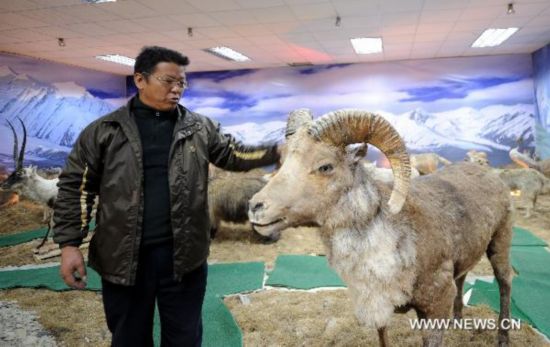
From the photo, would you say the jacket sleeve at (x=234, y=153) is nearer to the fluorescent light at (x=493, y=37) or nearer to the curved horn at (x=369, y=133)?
the curved horn at (x=369, y=133)

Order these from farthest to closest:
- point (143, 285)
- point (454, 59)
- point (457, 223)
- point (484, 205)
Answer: point (454, 59), point (484, 205), point (457, 223), point (143, 285)

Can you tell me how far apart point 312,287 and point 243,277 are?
97 centimetres

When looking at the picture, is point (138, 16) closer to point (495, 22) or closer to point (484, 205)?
point (484, 205)

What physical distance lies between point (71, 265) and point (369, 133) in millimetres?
1760

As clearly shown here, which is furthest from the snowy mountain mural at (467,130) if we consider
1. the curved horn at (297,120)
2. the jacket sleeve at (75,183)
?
the jacket sleeve at (75,183)

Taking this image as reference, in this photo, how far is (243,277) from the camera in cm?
496

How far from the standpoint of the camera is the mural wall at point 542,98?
33.2ft

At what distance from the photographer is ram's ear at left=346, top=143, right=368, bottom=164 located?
2.16 metres

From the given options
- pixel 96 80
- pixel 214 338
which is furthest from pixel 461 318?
pixel 96 80

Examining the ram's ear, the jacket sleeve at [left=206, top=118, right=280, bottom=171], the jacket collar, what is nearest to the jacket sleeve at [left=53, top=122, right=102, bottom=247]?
the jacket collar

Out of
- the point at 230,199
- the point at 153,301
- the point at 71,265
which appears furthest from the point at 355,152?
the point at 230,199

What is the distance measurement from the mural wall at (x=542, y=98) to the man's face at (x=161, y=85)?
11.3 m

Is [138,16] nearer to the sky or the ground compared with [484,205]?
nearer to the sky

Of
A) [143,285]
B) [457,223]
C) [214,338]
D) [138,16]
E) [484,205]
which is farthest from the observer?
[138,16]
